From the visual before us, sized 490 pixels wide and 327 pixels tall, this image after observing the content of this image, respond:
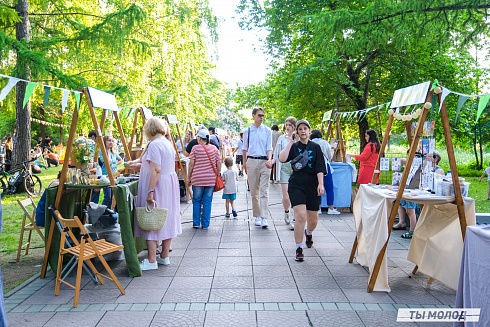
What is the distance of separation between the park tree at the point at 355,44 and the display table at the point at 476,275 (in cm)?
607

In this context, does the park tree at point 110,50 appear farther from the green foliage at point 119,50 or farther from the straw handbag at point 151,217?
the straw handbag at point 151,217

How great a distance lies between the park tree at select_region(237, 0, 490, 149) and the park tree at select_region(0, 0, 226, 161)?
425 cm

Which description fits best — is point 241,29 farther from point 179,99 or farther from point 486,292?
point 486,292

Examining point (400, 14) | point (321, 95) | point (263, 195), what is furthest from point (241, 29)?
point (263, 195)

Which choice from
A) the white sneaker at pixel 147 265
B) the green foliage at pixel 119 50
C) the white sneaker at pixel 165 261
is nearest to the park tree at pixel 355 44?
the green foliage at pixel 119 50

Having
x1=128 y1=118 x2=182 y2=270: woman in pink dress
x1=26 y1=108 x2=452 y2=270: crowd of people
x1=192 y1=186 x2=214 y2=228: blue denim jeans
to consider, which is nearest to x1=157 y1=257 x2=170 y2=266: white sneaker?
x1=26 y1=108 x2=452 y2=270: crowd of people

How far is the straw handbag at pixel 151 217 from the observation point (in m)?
5.45

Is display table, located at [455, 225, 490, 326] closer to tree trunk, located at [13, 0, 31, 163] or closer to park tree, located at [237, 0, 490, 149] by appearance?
park tree, located at [237, 0, 490, 149]

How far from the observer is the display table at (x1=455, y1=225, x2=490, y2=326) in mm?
3072

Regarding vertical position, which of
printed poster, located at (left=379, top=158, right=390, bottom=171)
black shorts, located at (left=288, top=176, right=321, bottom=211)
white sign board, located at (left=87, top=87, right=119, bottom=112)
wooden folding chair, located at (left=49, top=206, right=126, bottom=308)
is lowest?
wooden folding chair, located at (left=49, top=206, right=126, bottom=308)

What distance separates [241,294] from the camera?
4703 mm

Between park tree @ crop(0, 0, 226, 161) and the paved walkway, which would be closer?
the paved walkway

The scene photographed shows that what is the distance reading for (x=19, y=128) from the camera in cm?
1345

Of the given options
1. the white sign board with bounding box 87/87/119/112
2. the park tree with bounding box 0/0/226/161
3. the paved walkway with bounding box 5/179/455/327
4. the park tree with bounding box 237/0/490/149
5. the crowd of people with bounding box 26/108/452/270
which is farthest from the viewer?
the park tree with bounding box 0/0/226/161
